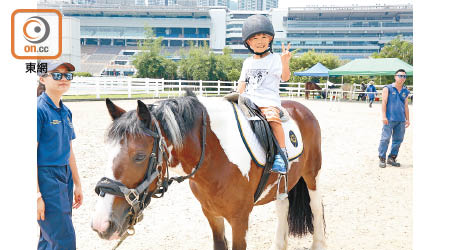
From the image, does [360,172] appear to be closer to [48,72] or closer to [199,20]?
[48,72]

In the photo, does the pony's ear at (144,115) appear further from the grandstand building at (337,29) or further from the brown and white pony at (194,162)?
the grandstand building at (337,29)

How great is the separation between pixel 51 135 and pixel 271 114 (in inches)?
67.1

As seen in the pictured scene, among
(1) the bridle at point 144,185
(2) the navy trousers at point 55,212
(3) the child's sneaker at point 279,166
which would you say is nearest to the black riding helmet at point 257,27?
(3) the child's sneaker at point 279,166

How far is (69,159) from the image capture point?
260cm

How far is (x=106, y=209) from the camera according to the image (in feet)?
6.28

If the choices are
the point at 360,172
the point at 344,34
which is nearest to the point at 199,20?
the point at 344,34

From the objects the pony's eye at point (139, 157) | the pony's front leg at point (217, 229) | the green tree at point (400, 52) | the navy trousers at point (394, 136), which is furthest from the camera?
the green tree at point (400, 52)

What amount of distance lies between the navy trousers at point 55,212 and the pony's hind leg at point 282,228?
7.09 ft

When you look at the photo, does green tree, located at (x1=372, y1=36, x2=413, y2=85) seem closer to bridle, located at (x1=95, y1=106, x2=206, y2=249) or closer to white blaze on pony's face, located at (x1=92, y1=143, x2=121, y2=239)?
bridle, located at (x1=95, y1=106, x2=206, y2=249)

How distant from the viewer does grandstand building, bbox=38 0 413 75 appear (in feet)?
252

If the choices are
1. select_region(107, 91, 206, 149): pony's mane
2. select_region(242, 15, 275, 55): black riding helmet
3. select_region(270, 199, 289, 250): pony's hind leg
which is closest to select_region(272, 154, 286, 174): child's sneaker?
select_region(107, 91, 206, 149): pony's mane

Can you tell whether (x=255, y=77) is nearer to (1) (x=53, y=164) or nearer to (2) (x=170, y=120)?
(2) (x=170, y=120)

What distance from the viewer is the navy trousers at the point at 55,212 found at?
7.34ft

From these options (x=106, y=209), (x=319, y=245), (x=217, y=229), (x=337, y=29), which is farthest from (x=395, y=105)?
(x=337, y=29)
